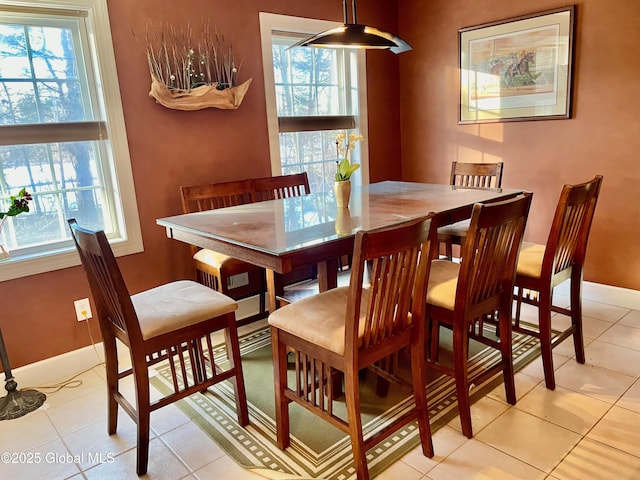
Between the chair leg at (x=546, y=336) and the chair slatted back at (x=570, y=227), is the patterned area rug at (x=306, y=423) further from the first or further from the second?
the chair slatted back at (x=570, y=227)

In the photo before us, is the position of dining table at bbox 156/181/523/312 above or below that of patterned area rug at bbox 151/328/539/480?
above

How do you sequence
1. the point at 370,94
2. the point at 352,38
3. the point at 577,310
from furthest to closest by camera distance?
the point at 370,94 → the point at 577,310 → the point at 352,38

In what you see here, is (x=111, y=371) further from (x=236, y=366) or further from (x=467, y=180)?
(x=467, y=180)

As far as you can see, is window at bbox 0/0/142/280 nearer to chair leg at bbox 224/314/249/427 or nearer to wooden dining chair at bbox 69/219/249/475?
wooden dining chair at bbox 69/219/249/475

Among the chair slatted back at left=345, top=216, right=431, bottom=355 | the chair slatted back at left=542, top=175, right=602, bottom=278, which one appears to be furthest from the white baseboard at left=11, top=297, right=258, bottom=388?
the chair slatted back at left=542, top=175, right=602, bottom=278

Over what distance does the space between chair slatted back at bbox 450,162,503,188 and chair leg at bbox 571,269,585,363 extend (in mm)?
878

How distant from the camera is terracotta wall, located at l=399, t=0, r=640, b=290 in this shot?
2.92 meters

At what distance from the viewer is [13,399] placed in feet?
7.72

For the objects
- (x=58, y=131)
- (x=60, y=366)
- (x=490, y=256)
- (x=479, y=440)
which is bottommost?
(x=479, y=440)

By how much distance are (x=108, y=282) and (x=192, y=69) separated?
1614 millimetres

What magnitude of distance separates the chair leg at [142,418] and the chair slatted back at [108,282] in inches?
5.8

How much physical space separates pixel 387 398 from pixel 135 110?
6.88 ft

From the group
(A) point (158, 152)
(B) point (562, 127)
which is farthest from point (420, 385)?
(B) point (562, 127)

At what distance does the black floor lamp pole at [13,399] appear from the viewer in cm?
226
